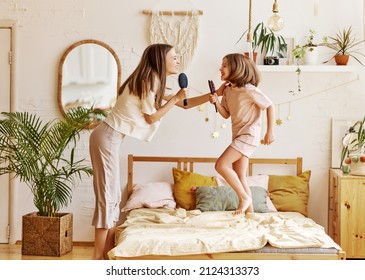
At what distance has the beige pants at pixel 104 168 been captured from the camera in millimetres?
4609

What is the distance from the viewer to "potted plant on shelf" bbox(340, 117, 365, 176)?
5.82 meters

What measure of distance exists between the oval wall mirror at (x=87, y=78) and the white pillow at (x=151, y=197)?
2.77 feet

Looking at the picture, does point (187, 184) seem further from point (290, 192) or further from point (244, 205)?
point (244, 205)

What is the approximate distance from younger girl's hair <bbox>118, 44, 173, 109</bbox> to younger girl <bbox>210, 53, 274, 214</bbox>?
0.41 meters

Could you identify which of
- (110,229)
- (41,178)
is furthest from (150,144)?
(110,229)

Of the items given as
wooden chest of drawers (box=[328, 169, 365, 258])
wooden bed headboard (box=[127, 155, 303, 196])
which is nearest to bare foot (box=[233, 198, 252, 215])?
wooden chest of drawers (box=[328, 169, 365, 258])

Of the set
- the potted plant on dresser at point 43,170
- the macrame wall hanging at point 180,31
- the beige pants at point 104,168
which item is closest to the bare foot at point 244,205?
the beige pants at point 104,168

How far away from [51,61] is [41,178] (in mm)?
1234

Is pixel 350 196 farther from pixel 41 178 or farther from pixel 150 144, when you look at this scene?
pixel 41 178

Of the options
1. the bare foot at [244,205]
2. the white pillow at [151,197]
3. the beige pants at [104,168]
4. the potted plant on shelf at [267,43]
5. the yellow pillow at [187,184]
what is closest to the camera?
the beige pants at [104,168]

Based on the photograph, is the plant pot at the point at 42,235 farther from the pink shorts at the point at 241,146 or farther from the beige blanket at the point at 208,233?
the pink shorts at the point at 241,146

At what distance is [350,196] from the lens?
574 centimetres
